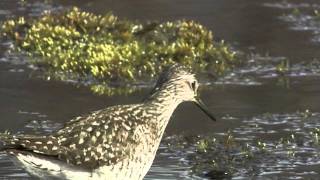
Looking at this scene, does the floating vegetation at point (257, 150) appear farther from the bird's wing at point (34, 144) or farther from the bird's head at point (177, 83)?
the bird's wing at point (34, 144)

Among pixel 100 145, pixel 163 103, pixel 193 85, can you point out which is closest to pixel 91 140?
pixel 100 145

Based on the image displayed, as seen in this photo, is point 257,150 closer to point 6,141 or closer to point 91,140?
point 91,140

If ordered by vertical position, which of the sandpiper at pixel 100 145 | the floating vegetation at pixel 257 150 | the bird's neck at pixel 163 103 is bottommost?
the floating vegetation at pixel 257 150

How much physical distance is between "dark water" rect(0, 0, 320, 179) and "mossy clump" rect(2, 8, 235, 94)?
0.45 meters

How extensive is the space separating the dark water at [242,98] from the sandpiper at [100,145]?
38.7 inches

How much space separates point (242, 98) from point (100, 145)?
5463 millimetres

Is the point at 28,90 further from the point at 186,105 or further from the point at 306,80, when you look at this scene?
the point at 306,80

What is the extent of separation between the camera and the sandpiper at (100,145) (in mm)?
11156

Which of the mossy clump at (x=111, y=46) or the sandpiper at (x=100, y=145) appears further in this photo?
the mossy clump at (x=111, y=46)

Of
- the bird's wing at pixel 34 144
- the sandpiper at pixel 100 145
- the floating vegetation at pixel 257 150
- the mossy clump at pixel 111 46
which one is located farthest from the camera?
the mossy clump at pixel 111 46

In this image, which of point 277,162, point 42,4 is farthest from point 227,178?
point 42,4

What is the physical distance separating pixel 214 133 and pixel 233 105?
1.53 metres

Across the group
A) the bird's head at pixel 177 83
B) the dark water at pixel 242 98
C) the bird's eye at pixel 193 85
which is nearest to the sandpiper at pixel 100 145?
the bird's head at pixel 177 83

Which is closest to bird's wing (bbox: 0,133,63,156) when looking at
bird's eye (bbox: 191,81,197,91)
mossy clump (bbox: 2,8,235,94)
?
bird's eye (bbox: 191,81,197,91)
